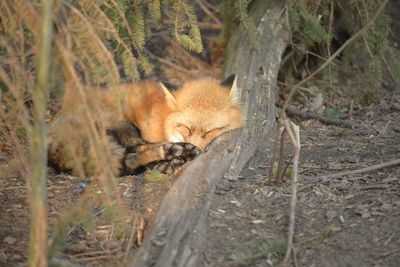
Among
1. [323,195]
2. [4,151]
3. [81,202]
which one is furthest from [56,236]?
[4,151]

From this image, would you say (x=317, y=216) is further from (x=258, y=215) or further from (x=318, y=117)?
(x=318, y=117)

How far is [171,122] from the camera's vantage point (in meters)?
4.46

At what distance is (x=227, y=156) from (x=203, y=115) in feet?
1.99

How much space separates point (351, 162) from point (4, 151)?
2.95m

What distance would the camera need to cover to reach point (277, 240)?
294 cm

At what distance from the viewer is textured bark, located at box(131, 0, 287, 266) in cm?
273

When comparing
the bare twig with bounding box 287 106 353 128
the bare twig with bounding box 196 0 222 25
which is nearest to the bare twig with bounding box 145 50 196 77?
the bare twig with bounding box 196 0 222 25

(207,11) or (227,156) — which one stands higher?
(207,11)

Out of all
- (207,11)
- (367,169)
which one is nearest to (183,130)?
(367,169)

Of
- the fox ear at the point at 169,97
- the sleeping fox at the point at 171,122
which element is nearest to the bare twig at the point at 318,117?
the sleeping fox at the point at 171,122

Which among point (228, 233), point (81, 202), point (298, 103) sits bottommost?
point (298, 103)

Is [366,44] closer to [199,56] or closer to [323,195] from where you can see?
[323,195]

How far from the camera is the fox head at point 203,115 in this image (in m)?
4.35

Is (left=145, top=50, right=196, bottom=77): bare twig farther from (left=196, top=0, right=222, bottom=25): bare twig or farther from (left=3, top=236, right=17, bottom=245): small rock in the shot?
(left=3, top=236, right=17, bottom=245): small rock
